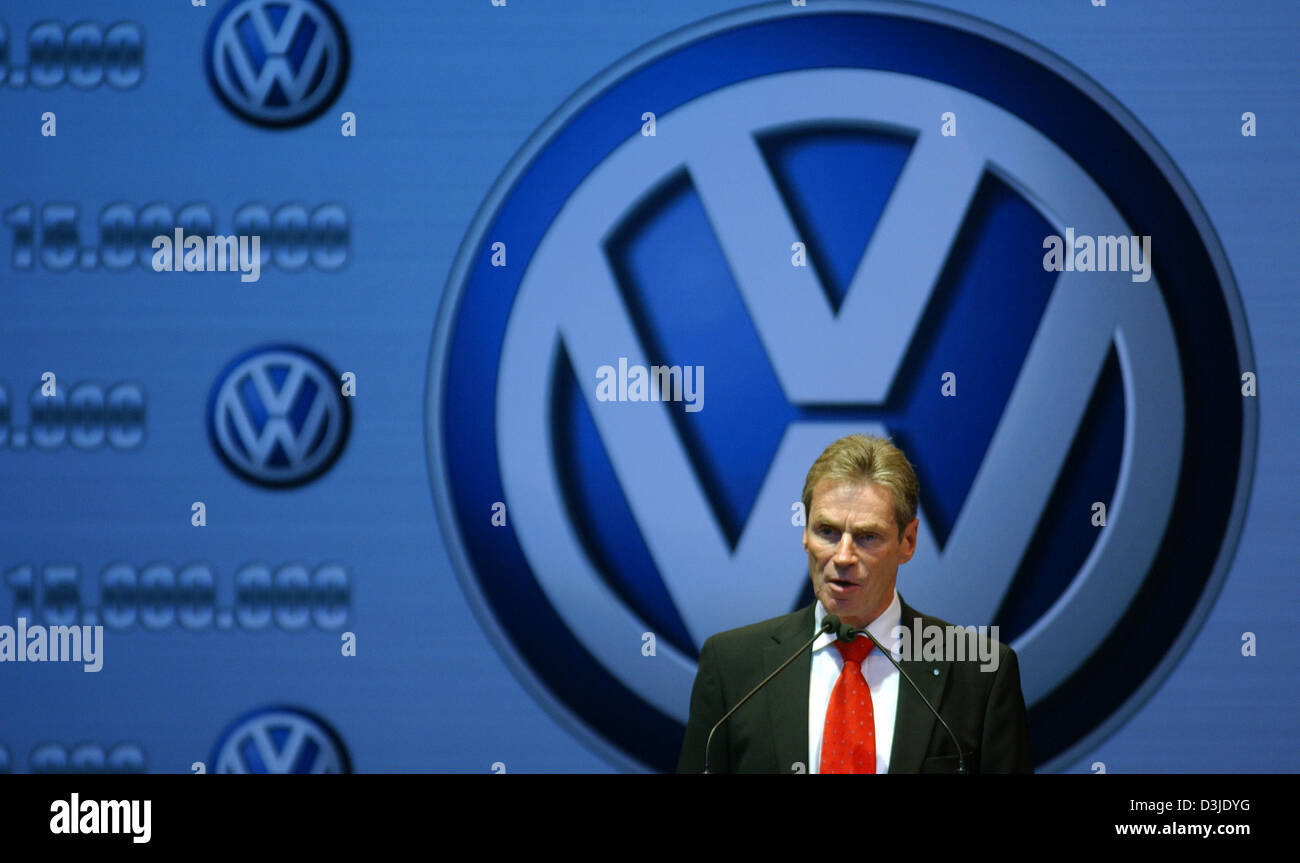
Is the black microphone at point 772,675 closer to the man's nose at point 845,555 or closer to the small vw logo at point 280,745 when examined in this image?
the man's nose at point 845,555

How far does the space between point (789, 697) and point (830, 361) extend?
1.09m

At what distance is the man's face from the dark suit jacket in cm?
14

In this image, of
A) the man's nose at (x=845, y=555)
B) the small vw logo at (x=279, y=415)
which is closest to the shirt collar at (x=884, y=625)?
the man's nose at (x=845, y=555)

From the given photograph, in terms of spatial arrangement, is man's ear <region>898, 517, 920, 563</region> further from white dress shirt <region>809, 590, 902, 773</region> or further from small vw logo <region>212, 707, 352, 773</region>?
small vw logo <region>212, 707, 352, 773</region>

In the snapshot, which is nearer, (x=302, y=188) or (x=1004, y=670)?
(x=1004, y=670)

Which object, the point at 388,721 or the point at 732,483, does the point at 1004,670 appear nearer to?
the point at 732,483

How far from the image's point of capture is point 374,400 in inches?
127

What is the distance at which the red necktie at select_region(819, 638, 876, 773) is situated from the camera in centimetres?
224

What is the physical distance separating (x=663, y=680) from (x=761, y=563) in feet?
1.28

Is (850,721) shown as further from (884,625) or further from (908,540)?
(908,540)

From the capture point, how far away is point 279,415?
3.21 m

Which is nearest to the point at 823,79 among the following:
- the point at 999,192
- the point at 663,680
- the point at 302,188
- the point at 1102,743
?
the point at 999,192

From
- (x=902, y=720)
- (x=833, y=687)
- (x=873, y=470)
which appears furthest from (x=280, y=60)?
(x=902, y=720)
